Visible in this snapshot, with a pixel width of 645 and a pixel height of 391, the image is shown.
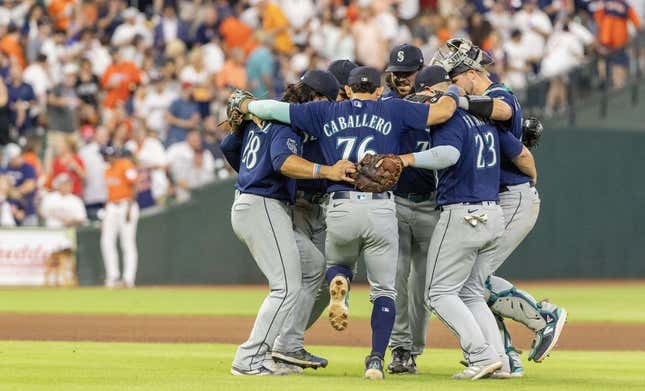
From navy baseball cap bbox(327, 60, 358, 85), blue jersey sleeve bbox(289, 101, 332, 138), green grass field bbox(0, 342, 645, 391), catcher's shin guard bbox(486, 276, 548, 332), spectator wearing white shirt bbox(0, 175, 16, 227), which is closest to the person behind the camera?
green grass field bbox(0, 342, 645, 391)

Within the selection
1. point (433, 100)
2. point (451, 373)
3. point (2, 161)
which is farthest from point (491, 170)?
point (2, 161)

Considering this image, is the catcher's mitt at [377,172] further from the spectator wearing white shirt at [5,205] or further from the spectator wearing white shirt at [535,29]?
the spectator wearing white shirt at [535,29]

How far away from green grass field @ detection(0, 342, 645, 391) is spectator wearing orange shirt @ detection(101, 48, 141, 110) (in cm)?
1103

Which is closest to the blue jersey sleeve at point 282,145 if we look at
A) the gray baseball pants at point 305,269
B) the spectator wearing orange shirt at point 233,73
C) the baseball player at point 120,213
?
the gray baseball pants at point 305,269

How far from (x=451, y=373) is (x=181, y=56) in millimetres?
13933

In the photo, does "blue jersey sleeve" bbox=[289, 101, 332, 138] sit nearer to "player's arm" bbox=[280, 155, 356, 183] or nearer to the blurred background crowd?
"player's arm" bbox=[280, 155, 356, 183]

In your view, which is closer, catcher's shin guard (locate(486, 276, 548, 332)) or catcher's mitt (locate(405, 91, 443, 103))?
catcher's mitt (locate(405, 91, 443, 103))

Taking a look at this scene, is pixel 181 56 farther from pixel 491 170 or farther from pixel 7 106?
pixel 491 170

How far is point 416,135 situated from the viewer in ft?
32.4

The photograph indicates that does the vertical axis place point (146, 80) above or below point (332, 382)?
above

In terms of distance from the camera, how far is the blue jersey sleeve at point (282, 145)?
913cm

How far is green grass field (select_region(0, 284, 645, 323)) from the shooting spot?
1641 centimetres

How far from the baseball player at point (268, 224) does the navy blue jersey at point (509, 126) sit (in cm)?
115

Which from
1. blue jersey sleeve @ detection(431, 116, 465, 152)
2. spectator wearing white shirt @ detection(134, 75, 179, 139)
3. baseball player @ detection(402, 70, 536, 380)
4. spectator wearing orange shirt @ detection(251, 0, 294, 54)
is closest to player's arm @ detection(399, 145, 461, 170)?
baseball player @ detection(402, 70, 536, 380)
